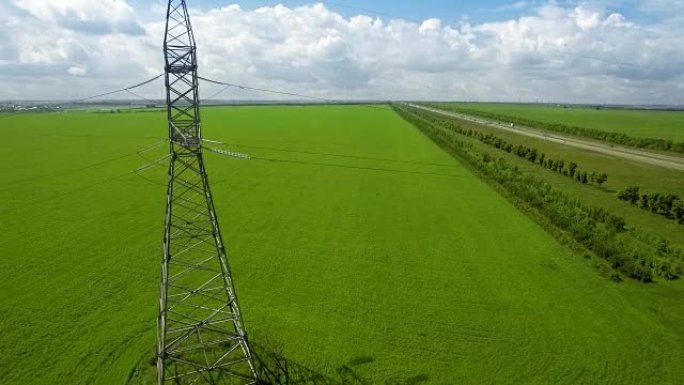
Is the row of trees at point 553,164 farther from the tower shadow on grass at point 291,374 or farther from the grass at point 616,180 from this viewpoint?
the tower shadow on grass at point 291,374

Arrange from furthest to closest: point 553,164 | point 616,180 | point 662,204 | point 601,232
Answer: point 553,164 < point 616,180 < point 662,204 < point 601,232

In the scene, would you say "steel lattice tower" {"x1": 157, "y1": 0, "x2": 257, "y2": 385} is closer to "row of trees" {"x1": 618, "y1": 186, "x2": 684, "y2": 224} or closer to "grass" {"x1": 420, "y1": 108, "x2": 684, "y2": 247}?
"grass" {"x1": 420, "y1": 108, "x2": 684, "y2": 247}

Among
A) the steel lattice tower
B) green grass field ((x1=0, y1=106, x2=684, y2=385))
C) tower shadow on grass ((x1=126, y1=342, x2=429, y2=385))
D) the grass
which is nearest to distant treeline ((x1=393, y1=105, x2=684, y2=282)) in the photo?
green grass field ((x1=0, y1=106, x2=684, y2=385))

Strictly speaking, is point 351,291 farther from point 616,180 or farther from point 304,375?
point 616,180

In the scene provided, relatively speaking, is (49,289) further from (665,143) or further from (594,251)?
(665,143)

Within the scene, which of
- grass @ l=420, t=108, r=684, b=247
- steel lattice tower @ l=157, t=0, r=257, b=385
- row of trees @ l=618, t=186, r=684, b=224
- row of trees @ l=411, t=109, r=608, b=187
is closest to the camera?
steel lattice tower @ l=157, t=0, r=257, b=385

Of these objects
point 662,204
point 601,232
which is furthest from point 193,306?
point 662,204
